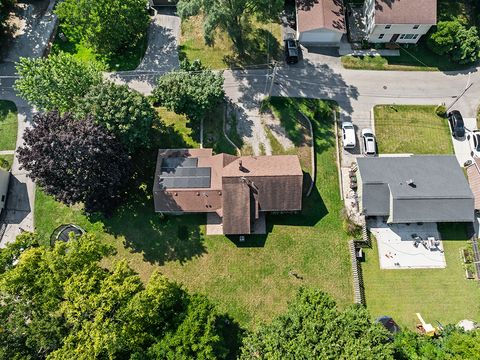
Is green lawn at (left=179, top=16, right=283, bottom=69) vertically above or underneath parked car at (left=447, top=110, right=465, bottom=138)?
above

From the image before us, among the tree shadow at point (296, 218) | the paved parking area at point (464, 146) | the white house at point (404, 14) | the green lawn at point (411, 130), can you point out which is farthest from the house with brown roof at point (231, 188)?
the white house at point (404, 14)

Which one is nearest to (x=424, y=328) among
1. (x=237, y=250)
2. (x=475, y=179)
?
(x=475, y=179)

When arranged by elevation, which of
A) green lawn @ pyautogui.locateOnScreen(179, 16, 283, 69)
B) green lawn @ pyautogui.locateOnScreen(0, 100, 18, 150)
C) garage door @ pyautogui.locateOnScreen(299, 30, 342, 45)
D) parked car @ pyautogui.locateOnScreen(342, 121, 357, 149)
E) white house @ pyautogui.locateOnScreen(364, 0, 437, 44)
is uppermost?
white house @ pyautogui.locateOnScreen(364, 0, 437, 44)

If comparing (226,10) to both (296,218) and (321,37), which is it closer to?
(321,37)

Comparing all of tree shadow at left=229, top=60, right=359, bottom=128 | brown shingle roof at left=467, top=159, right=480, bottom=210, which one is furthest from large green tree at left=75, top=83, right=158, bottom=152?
brown shingle roof at left=467, top=159, right=480, bottom=210

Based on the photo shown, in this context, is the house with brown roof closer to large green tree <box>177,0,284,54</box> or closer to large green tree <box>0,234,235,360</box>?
large green tree <box>0,234,235,360</box>

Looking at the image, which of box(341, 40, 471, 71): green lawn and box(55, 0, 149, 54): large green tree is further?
box(341, 40, 471, 71): green lawn

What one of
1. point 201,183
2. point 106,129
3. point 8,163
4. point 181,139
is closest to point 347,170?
point 201,183
